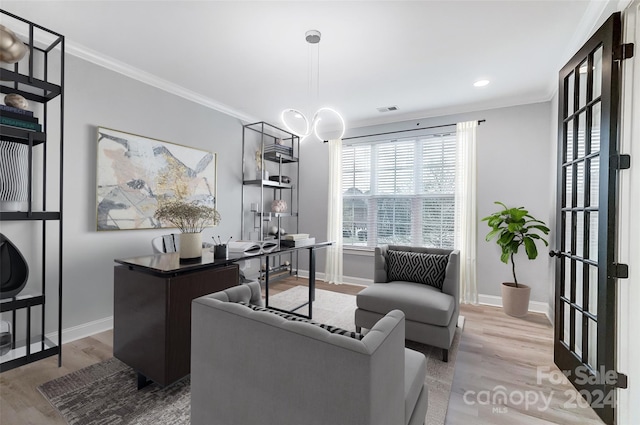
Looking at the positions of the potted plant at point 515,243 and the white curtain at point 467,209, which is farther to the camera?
the white curtain at point 467,209

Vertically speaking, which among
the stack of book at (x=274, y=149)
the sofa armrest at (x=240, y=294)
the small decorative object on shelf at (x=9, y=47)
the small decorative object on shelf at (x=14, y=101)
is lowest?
the sofa armrest at (x=240, y=294)

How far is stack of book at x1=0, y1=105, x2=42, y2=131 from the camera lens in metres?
1.89

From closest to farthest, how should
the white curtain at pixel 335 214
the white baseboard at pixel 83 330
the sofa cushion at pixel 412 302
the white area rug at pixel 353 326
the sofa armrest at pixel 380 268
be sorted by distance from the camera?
1. the white area rug at pixel 353 326
2. the sofa cushion at pixel 412 302
3. the white baseboard at pixel 83 330
4. the sofa armrest at pixel 380 268
5. the white curtain at pixel 335 214

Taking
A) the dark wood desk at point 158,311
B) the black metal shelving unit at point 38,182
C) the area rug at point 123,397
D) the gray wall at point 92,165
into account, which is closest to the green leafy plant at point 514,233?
the area rug at point 123,397

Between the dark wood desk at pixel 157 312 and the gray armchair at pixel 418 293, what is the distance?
1398 mm

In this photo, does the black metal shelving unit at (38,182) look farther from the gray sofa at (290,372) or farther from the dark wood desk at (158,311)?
the gray sofa at (290,372)

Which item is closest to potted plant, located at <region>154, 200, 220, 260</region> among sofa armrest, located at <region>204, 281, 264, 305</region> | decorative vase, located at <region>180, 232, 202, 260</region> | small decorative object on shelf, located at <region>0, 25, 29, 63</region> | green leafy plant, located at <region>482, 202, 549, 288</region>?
decorative vase, located at <region>180, 232, 202, 260</region>

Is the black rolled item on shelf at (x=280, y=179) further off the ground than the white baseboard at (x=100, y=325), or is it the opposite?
the black rolled item on shelf at (x=280, y=179)

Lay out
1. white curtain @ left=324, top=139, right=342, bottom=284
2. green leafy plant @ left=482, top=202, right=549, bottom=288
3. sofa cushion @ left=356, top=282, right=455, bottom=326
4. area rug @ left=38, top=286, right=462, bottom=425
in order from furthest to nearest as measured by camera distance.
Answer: white curtain @ left=324, top=139, right=342, bottom=284, green leafy plant @ left=482, top=202, right=549, bottom=288, sofa cushion @ left=356, top=282, right=455, bottom=326, area rug @ left=38, top=286, right=462, bottom=425

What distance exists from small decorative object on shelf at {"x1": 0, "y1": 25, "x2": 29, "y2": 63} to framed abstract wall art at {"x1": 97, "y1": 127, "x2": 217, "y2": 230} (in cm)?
86

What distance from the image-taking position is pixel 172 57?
269 cm

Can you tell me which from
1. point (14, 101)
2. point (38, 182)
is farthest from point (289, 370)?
point (38, 182)

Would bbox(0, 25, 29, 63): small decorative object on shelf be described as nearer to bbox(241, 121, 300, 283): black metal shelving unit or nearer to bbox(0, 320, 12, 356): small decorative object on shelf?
bbox(0, 320, 12, 356): small decorative object on shelf

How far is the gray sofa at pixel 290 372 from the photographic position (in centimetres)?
84
